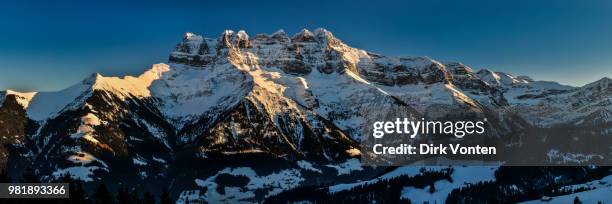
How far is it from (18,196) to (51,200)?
30.1 ft

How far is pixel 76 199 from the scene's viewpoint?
19438 cm

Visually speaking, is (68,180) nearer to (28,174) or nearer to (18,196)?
(28,174)

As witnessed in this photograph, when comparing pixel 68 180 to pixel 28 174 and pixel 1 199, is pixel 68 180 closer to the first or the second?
pixel 28 174

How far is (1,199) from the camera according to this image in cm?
17112

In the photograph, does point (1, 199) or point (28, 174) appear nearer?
point (1, 199)

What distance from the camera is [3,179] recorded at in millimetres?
187000

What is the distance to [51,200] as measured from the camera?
181m

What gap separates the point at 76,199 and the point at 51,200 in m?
13.5

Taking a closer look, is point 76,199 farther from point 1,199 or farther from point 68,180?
point 1,199

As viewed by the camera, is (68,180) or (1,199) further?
(68,180)

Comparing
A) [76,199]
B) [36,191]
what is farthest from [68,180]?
[36,191]

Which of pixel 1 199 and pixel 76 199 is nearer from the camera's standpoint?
pixel 1 199

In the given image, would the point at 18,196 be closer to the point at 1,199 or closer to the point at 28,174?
the point at 1,199

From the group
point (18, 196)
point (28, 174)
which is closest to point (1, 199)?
point (18, 196)
